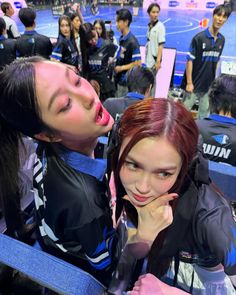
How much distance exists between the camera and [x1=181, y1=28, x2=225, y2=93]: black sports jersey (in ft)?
11.7

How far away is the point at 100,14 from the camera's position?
46.7 ft

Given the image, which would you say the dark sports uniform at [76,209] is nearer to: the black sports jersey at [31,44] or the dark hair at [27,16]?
the black sports jersey at [31,44]

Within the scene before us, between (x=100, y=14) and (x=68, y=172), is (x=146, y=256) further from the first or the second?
(x=100, y=14)

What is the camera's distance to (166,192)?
0.92 meters

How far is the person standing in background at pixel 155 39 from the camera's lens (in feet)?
14.7

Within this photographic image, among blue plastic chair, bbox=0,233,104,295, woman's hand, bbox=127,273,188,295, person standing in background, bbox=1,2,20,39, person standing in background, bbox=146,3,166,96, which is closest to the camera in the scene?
blue plastic chair, bbox=0,233,104,295

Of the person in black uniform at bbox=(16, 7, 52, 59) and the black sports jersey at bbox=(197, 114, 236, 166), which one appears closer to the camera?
the black sports jersey at bbox=(197, 114, 236, 166)

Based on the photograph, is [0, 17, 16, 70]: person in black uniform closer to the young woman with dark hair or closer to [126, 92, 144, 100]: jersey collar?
[126, 92, 144, 100]: jersey collar

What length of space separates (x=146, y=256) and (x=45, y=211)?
38 cm

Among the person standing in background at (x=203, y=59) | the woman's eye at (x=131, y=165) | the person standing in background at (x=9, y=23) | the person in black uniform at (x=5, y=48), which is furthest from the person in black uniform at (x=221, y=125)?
the person standing in background at (x=9, y=23)

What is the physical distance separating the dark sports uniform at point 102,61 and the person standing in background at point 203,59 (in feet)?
3.35

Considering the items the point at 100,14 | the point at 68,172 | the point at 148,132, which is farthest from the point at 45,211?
the point at 100,14

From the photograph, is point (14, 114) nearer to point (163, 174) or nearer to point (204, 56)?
point (163, 174)


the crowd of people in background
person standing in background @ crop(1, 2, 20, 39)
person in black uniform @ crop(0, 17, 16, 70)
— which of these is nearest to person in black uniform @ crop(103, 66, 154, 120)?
the crowd of people in background
